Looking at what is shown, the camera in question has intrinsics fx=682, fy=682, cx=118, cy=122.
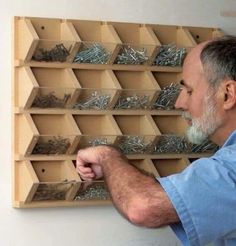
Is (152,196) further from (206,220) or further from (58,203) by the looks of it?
(58,203)

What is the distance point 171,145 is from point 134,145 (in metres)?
0.11

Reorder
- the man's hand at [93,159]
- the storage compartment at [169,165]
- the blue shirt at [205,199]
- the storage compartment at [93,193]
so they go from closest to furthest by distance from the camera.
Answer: the blue shirt at [205,199], the man's hand at [93,159], the storage compartment at [93,193], the storage compartment at [169,165]

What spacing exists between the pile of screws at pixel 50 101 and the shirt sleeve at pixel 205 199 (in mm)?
748

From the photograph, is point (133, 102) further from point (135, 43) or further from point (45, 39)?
point (45, 39)

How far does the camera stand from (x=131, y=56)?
175 centimetres

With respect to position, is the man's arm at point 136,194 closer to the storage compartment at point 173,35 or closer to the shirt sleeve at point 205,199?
the shirt sleeve at point 205,199

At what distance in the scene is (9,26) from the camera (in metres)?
1.65

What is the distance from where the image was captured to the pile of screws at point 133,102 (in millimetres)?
1745

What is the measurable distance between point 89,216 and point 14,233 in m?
0.21

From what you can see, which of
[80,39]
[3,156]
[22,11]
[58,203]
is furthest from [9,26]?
[58,203]

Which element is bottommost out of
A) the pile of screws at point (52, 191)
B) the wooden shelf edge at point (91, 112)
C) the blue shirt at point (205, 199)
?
the blue shirt at point (205, 199)

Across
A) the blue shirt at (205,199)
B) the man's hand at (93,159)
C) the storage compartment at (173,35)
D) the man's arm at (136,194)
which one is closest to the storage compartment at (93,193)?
the storage compartment at (173,35)

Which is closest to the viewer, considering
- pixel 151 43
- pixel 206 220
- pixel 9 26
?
pixel 206 220

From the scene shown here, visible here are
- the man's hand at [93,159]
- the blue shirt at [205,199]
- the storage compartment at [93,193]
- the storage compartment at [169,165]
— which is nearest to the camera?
the blue shirt at [205,199]
